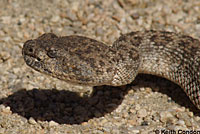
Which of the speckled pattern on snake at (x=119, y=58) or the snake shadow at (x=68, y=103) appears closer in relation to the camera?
the speckled pattern on snake at (x=119, y=58)

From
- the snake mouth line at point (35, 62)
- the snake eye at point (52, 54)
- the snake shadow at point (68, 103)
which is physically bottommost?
the snake shadow at point (68, 103)

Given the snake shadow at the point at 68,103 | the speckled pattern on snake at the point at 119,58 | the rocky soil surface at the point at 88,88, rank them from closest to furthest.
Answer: the speckled pattern on snake at the point at 119,58, the rocky soil surface at the point at 88,88, the snake shadow at the point at 68,103

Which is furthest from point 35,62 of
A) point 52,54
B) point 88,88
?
point 88,88

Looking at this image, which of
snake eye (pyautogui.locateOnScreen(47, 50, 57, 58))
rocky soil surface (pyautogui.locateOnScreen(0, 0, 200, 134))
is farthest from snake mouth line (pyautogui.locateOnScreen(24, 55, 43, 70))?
rocky soil surface (pyautogui.locateOnScreen(0, 0, 200, 134))

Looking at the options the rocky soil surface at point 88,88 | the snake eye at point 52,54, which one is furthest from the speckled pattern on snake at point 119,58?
the rocky soil surface at point 88,88

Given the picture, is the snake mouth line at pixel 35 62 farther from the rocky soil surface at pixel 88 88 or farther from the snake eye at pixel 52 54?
the rocky soil surface at pixel 88 88

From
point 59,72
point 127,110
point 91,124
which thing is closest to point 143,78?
point 127,110

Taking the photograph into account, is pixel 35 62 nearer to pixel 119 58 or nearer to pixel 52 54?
pixel 52 54
